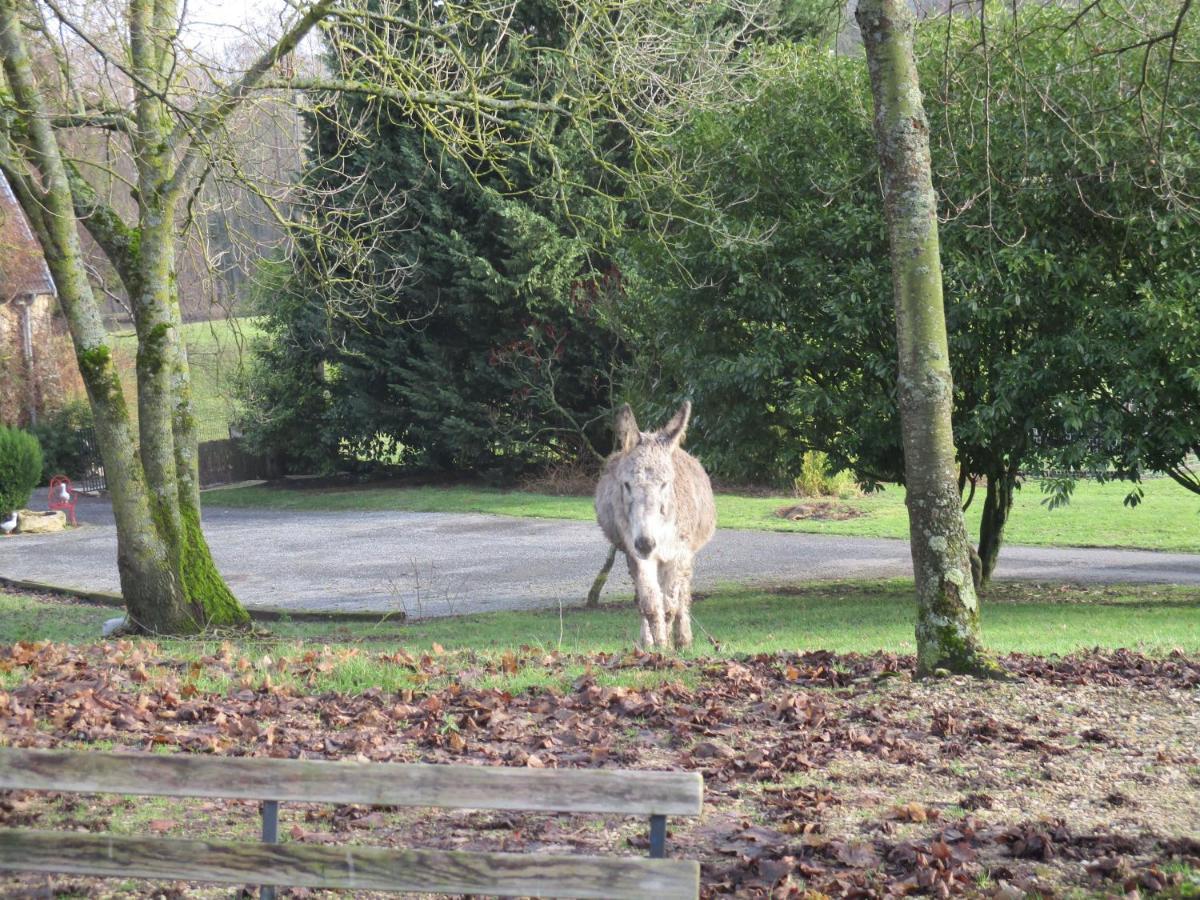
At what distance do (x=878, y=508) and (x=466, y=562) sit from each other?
11769 mm

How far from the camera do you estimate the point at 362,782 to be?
13.5 feet

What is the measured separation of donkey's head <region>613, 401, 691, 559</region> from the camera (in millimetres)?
10938

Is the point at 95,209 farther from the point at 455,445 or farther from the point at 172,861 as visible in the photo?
the point at 455,445

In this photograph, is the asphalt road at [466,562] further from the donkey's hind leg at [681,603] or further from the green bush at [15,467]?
the donkey's hind leg at [681,603]

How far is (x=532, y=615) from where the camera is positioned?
58.9ft

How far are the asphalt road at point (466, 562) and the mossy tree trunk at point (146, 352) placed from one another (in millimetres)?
4153

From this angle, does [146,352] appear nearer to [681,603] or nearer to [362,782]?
[681,603]

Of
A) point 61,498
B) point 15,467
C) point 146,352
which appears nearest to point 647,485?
point 146,352

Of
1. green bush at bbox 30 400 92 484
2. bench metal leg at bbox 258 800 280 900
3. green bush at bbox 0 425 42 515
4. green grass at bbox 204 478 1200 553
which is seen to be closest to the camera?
bench metal leg at bbox 258 800 280 900

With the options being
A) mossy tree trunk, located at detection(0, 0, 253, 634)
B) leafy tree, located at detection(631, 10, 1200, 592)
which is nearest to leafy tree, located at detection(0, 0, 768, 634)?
mossy tree trunk, located at detection(0, 0, 253, 634)

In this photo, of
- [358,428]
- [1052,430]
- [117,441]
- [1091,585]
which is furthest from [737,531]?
[117,441]

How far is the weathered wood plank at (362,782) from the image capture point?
13.1ft

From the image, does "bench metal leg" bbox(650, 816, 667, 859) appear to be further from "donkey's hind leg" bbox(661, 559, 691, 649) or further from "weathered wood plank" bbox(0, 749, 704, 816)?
"donkey's hind leg" bbox(661, 559, 691, 649)

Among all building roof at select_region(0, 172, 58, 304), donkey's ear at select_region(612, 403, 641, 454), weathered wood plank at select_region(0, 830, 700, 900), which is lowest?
weathered wood plank at select_region(0, 830, 700, 900)
